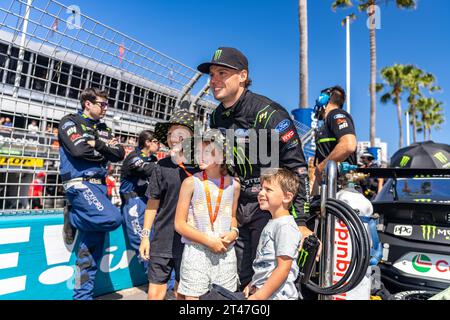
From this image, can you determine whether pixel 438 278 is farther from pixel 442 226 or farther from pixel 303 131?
pixel 303 131

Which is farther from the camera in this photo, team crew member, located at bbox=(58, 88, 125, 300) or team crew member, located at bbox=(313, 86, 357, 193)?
team crew member, located at bbox=(313, 86, 357, 193)

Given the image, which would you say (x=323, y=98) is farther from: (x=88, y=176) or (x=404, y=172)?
(x=88, y=176)

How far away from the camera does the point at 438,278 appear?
8.98ft

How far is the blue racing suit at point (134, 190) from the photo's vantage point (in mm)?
3746

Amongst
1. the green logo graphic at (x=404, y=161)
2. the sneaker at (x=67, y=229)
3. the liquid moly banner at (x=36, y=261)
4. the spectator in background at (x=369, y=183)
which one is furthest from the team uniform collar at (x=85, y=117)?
the spectator in background at (x=369, y=183)

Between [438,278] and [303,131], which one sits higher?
[303,131]

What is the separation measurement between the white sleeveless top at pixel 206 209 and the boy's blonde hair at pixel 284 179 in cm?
31

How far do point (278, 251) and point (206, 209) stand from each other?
1.90 feet

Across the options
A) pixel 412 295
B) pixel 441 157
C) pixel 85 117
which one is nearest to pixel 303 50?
pixel 441 157

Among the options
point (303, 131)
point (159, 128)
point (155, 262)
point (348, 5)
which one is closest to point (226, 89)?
point (159, 128)

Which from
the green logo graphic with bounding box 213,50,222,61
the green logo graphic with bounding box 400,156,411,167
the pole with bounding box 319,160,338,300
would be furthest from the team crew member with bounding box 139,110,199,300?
the green logo graphic with bounding box 400,156,411,167

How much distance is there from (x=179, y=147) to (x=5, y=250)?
1880 millimetres

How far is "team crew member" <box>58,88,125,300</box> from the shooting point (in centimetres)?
297

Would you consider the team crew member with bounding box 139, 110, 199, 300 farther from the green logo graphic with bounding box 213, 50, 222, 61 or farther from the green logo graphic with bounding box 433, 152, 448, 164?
the green logo graphic with bounding box 433, 152, 448, 164
